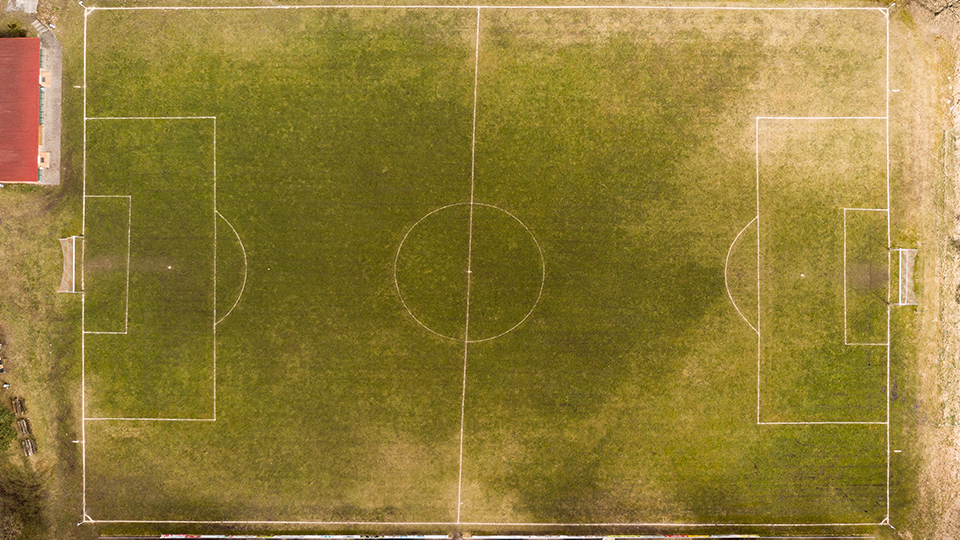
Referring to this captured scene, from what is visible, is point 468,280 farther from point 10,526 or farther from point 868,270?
point 10,526

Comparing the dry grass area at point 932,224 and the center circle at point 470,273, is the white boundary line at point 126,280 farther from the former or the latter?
the dry grass area at point 932,224

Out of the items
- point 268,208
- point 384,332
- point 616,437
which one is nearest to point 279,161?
point 268,208

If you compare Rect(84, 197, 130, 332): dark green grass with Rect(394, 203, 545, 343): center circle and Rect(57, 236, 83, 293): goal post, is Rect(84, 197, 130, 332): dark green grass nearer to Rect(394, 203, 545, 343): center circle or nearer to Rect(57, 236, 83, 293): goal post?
Rect(57, 236, 83, 293): goal post

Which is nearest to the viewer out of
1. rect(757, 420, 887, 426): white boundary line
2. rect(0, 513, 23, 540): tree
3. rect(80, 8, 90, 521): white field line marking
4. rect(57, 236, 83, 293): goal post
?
rect(0, 513, 23, 540): tree

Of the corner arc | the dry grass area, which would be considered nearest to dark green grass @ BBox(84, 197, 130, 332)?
the corner arc

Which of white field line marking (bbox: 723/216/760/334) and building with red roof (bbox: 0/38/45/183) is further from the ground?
building with red roof (bbox: 0/38/45/183)

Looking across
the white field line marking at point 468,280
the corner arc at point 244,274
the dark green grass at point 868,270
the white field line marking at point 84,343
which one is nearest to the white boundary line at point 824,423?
the dark green grass at point 868,270
